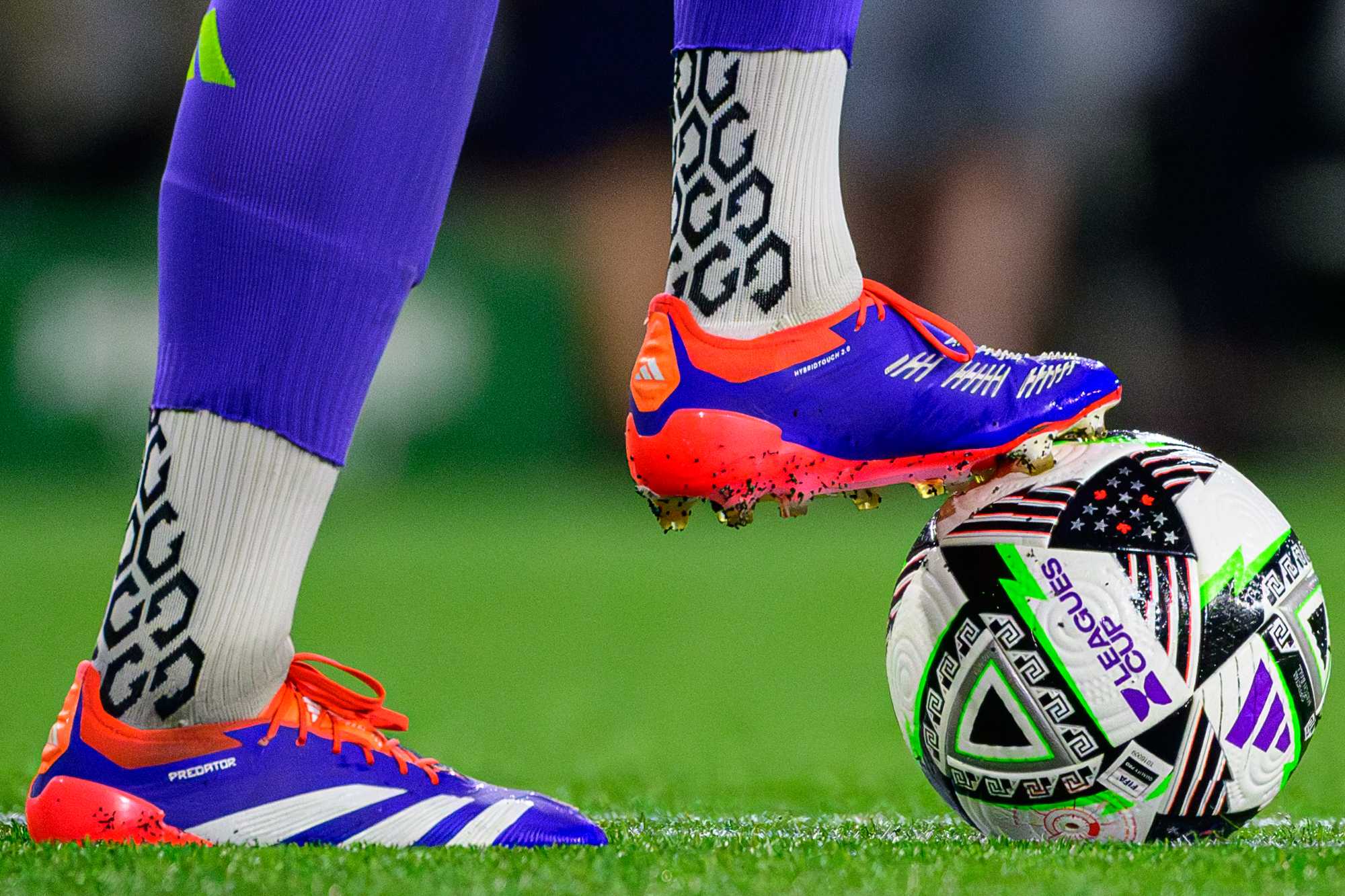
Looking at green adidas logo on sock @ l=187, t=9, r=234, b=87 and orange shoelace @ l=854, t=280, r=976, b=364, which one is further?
orange shoelace @ l=854, t=280, r=976, b=364

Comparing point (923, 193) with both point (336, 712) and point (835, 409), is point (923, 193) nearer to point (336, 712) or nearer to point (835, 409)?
point (835, 409)

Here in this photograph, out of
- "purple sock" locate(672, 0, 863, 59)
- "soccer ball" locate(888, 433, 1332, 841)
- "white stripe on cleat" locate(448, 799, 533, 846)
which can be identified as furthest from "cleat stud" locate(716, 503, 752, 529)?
"purple sock" locate(672, 0, 863, 59)

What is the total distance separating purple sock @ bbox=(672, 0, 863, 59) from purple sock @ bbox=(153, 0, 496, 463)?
37 cm

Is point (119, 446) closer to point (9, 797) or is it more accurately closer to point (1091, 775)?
point (9, 797)

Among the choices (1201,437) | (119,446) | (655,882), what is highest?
(655,882)

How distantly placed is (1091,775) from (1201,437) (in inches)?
300

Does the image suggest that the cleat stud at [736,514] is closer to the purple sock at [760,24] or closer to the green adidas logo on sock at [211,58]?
the purple sock at [760,24]

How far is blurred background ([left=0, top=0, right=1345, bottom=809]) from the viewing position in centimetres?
813

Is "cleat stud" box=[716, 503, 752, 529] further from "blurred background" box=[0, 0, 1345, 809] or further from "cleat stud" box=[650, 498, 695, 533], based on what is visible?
"blurred background" box=[0, 0, 1345, 809]

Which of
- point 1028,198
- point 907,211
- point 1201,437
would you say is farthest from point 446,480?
point 1201,437

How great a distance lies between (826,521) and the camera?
29.1ft

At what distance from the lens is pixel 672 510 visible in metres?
1.93

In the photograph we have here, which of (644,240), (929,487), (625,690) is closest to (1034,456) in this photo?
(929,487)

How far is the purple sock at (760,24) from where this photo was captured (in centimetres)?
187
